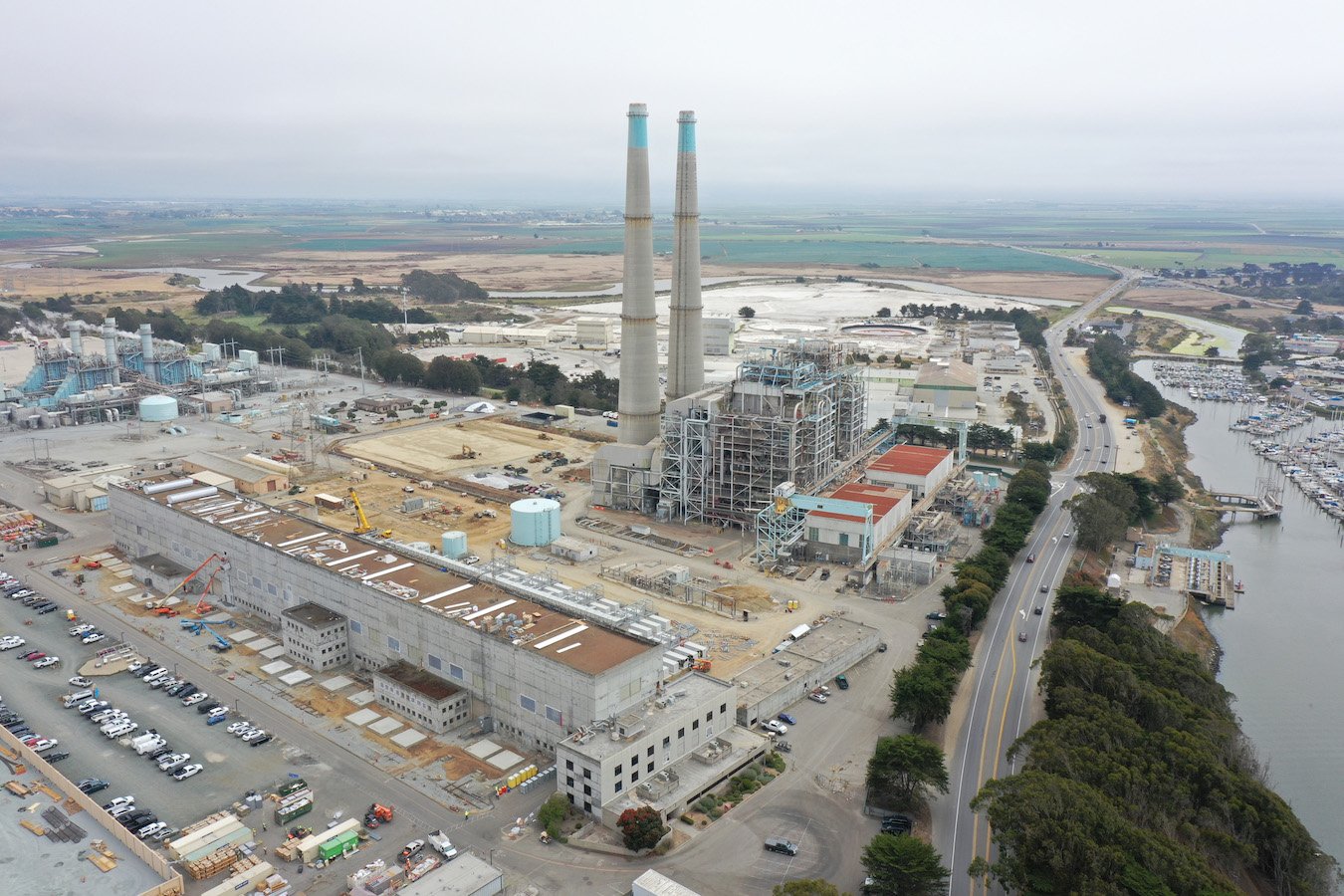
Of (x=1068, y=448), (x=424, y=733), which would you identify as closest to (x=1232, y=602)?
(x=1068, y=448)

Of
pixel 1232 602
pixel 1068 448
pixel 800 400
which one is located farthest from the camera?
pixel 1068 448

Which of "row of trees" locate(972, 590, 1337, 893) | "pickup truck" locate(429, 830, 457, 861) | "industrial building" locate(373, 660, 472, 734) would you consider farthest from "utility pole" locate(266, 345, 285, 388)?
"row of trees" locate(972, 590, 1337, 893)

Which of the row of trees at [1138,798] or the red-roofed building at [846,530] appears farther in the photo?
the red-roofed building at [846,530]

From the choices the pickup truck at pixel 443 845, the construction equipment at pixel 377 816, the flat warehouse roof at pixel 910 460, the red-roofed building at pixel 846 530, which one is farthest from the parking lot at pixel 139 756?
the flat warehouse roof at pixel 910 460

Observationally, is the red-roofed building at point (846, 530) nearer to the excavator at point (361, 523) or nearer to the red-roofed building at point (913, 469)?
the red-roofed building at point (913, 469)

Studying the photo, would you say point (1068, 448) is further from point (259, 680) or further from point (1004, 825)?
point (259, 680)
